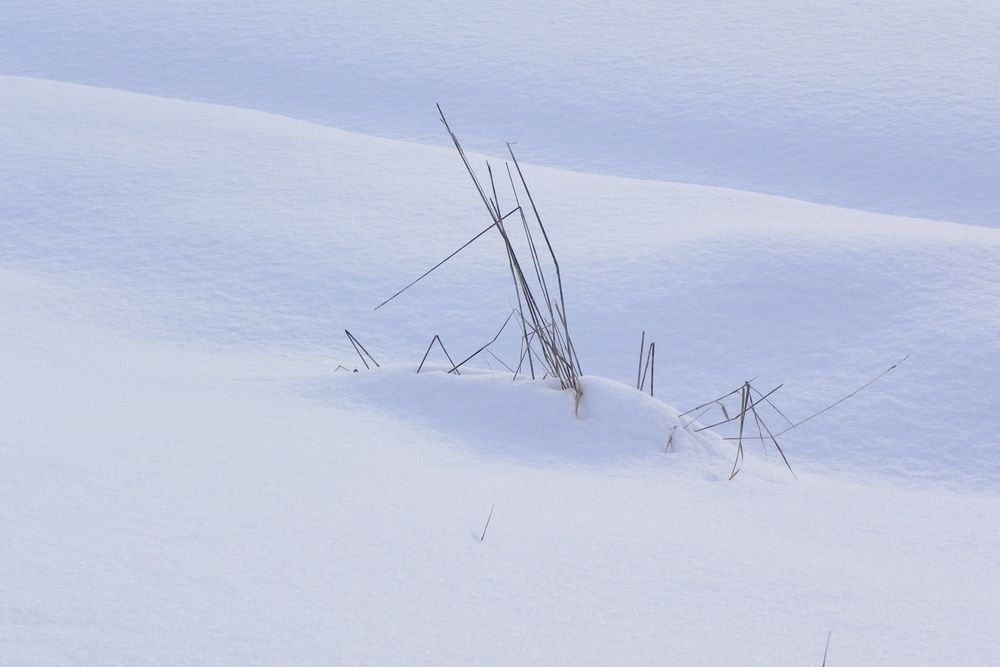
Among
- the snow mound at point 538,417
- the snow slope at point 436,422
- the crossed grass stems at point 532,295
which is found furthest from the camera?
the crossed grass stems at point 532,295

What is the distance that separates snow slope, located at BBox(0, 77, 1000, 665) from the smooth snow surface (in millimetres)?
525

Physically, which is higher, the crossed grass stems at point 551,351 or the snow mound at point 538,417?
the crossed grass stems at point 551,351

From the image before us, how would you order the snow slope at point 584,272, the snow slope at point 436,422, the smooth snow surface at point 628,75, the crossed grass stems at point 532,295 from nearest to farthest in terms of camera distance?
the snow slope at point 436,422 < the crossed grass stems at point 532,295 < the snow slope at point 584,272 < the smooth snow surface at point 628,75

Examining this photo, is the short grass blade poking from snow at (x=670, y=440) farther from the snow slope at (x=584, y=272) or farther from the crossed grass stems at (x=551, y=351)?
the snow slope at (x=584, y=272)

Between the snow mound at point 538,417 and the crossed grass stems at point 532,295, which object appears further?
the crossed grass stems at point 532,295

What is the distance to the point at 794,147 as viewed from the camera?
3295mm

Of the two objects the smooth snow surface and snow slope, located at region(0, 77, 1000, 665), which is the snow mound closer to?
snow slope, located at region(0, 77, 1000, 665)

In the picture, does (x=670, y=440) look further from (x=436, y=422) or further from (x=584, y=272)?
(x=584, y=272)

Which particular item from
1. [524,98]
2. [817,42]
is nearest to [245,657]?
[524,98]

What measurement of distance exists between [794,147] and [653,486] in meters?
2.16

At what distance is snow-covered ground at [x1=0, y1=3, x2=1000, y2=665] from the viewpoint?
0.92 metres

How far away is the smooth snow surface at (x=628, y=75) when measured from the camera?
Result: 10.5 ft

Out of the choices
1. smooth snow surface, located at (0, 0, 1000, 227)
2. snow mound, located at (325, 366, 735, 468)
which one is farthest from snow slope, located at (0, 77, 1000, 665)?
smooth snow surface, located at (0, 0, 1000, 227)

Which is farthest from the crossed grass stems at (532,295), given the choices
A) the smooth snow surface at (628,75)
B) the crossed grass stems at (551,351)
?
the smooth snow surface at (628,75)
